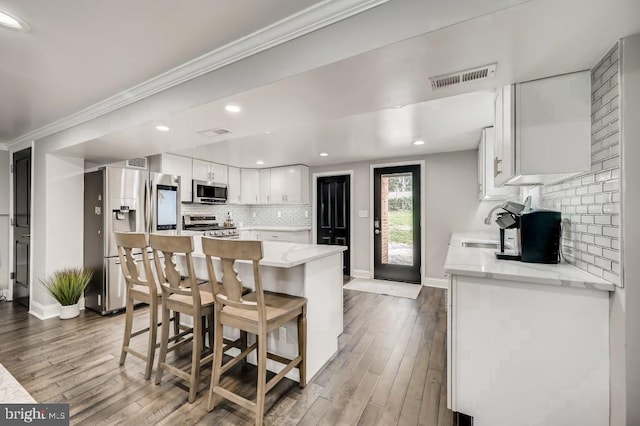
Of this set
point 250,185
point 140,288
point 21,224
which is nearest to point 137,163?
point 21,224

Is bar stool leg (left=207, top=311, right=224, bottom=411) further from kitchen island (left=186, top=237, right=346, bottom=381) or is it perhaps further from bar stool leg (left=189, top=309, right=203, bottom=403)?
kitchen island (left=186, top=237, right=346, bottom=381)

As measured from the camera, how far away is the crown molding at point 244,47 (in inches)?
53.2

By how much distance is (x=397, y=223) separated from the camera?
5.05 m

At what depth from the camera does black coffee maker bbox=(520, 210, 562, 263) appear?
5.61 ft

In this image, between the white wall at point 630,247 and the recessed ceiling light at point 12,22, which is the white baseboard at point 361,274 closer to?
the white wall at point 630,247

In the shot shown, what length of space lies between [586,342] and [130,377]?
284 cm

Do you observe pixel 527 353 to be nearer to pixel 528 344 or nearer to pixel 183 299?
pixel 528 344

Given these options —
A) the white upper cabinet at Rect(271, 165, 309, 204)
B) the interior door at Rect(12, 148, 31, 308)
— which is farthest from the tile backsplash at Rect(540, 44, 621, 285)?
the interior door at Rect(12, 148, 31, 308)

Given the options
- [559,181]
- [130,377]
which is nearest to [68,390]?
[130,377]

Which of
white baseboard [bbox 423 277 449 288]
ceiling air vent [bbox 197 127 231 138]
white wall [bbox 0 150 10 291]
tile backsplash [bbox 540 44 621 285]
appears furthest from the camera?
white baseboard [bbox 423 277 449 288]

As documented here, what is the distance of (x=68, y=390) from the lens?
6.34 ft

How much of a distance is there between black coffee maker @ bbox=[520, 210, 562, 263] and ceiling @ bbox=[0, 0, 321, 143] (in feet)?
5.93

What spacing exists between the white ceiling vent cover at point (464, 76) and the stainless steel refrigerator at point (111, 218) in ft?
11.5

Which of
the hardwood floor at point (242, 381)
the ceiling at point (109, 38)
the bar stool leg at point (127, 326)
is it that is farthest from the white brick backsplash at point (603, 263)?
the bar stool leg at point (127, 326)
